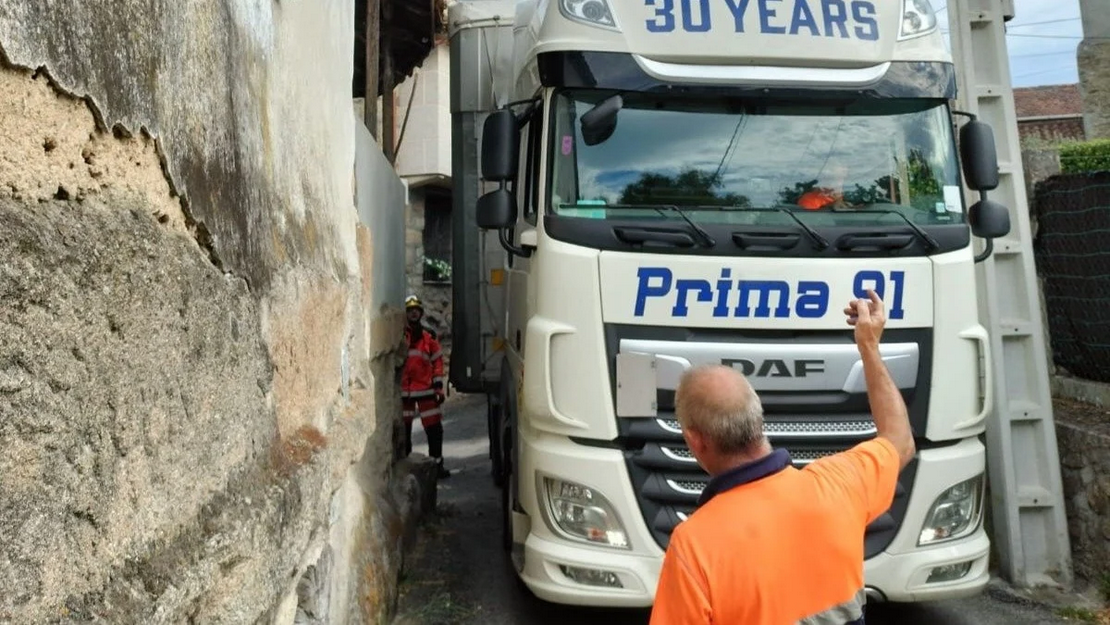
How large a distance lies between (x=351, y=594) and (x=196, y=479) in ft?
6.84

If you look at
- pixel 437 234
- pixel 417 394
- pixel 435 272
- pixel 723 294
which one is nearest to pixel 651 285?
pixel 723 294

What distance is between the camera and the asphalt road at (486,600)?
465cm

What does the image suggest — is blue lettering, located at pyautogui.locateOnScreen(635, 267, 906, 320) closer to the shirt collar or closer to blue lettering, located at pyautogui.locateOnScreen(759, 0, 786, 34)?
blue lettering, located at pyautogui.locateOnScreen(759, 0, 786, 34)

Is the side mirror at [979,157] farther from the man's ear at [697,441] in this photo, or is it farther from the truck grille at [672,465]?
the man's ear at [697,441]

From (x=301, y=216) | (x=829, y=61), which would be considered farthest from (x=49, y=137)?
(x=829, y=61)

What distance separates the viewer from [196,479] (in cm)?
156

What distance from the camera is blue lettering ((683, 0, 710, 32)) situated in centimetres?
412

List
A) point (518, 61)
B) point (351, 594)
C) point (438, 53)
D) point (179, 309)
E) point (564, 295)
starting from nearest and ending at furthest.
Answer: point (179, 309) < point (351, 594) < point (564, 295) < point (518, 61) < point (438, 53)

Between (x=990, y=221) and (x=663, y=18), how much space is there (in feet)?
5.90

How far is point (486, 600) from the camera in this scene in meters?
4.93

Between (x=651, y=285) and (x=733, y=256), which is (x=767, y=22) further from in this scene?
(x=651, y=285)

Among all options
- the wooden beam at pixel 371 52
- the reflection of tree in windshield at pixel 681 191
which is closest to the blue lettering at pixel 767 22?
the reflection of tree in windshield at pixel 681 191

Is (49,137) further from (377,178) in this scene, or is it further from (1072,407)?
(1072,407)

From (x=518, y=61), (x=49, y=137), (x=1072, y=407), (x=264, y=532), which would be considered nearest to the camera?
(x=49, y=137)
